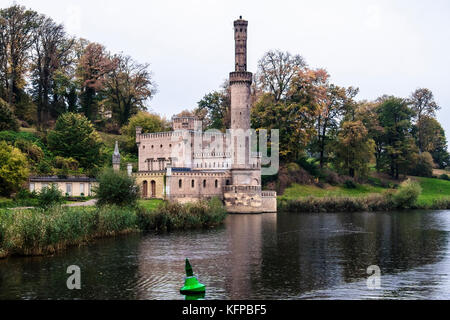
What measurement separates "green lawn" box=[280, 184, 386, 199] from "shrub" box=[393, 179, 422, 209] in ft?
16.2

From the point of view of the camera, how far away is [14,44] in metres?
63.9

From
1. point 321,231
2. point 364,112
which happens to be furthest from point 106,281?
point 364,112

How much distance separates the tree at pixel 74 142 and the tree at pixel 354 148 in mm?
31042

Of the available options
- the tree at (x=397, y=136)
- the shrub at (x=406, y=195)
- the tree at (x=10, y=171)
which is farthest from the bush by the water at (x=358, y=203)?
the tree at (x=10, y=171)

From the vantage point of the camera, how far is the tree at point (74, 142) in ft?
188

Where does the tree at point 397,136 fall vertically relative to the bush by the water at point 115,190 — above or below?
above

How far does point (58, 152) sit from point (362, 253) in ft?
117

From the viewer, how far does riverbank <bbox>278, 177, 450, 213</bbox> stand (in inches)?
2484

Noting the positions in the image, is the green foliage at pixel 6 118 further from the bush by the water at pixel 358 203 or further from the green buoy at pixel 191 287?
the green buoy at pixel 191 287

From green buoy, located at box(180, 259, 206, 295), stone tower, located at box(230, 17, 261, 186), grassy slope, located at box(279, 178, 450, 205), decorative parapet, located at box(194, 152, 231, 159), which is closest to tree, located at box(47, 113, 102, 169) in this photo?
decorative parapet, located at box(194, 152, 231, 159)

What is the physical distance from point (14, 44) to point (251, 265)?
155 feet
